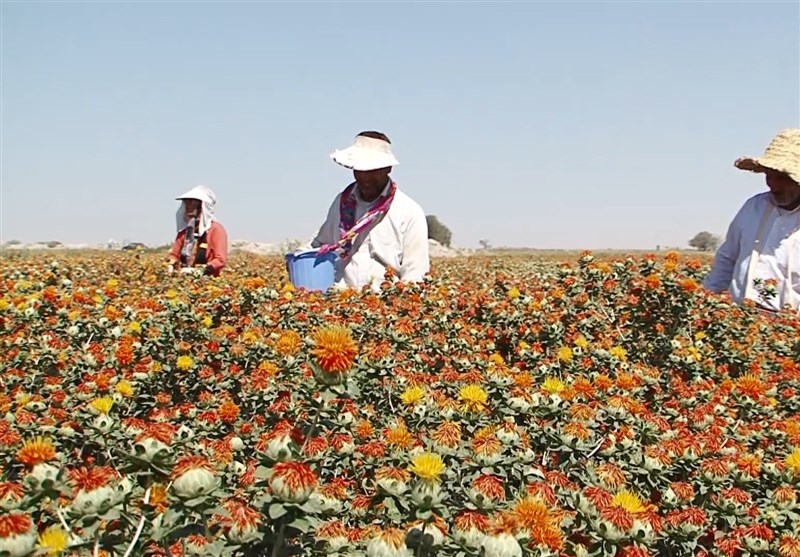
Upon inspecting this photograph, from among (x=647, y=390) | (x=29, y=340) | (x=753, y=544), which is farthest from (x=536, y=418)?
(x=29, y=340)

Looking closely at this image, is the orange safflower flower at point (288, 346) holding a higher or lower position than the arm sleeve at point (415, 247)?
lower

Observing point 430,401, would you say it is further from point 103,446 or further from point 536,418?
point 103,446

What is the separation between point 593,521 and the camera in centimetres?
157

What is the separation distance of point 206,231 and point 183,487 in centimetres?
641

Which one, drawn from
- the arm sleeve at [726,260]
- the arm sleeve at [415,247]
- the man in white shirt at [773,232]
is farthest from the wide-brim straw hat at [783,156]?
the arm sleeve at [415,247]

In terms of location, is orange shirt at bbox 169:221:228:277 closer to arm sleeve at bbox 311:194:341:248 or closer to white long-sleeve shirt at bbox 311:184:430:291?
arm sleeve at bbox 311:194:341:248

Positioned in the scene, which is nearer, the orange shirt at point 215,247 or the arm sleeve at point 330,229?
the arm sleeve at point 330,229

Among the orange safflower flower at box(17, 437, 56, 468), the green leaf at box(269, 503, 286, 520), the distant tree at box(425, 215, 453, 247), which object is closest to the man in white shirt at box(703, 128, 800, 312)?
the green leaf at box(269, 503, 286, 520)

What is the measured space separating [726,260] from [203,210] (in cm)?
444

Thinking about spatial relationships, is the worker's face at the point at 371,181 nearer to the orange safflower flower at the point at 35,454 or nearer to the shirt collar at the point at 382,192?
the shirt collar at the point at 382,192

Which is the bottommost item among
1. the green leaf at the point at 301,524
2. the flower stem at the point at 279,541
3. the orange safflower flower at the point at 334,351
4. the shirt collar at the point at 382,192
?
the flower stem at the point at 279,541

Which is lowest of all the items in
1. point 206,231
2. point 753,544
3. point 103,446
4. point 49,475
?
point 753,544

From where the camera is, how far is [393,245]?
5.71 m

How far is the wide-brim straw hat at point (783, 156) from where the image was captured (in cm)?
523
